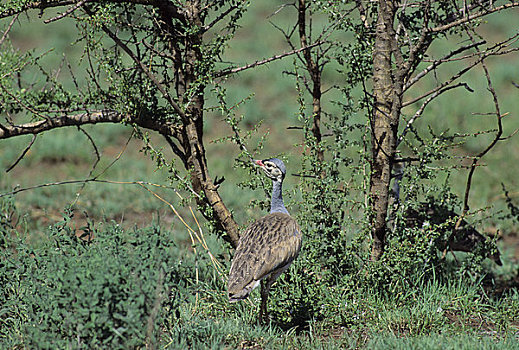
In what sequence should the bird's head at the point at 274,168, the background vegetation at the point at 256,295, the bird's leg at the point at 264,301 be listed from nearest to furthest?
the background vegetation at the point at 256,295
the bird's leg at the point at 264,301
the bird's head at the point at 274,168

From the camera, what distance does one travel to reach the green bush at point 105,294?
3.26 metres

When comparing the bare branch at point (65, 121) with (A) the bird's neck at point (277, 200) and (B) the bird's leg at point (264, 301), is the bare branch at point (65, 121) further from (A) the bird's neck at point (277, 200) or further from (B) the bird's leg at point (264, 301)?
(B) the bird's leg at point (264, 301)

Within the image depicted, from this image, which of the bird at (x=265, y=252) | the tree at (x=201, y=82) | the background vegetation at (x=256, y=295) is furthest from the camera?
the tree at (x=201, y=82)

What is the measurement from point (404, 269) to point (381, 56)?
5.50 feet

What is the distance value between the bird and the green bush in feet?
1.68

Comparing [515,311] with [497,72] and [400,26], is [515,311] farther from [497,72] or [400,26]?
[497,72]

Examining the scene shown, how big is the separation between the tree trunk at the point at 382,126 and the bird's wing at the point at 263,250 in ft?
2.40

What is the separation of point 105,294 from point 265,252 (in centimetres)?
141

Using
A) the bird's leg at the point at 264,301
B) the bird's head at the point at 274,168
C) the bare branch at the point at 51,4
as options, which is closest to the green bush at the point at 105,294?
the bird's leg at the point at 264,301

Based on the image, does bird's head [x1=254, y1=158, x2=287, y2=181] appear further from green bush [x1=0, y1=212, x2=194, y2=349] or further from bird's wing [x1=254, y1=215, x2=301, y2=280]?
green bush [x1=0, y1=212, x2=194, y2=349]

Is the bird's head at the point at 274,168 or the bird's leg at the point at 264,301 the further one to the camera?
the bird's head at the point at 274,168

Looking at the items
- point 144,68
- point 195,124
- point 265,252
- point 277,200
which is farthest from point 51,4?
point 265,252

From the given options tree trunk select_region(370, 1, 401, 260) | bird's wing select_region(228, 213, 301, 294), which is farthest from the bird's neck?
tree trunk select_region(370, 1, 401, 260)

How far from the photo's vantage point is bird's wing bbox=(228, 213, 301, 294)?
4246 mm
